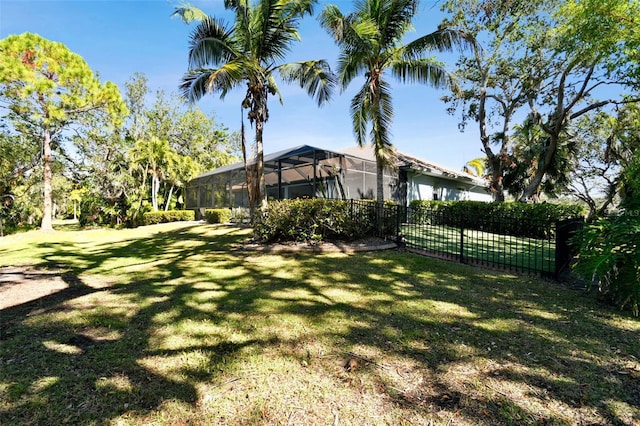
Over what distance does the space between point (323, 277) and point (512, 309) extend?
3039mm

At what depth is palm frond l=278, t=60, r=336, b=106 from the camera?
1003cm

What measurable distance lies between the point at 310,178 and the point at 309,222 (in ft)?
26.4

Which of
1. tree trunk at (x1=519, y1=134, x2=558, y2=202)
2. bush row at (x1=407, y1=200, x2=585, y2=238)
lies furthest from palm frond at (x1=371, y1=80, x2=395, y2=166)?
tree trunk at (x1=519, y1=134, x2=558, y2=202)

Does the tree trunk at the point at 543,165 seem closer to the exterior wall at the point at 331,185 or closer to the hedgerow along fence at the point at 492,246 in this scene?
the exterior wall at the point at 331,185

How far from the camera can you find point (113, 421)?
197cm

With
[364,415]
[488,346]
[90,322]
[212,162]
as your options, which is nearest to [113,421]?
[364,415]

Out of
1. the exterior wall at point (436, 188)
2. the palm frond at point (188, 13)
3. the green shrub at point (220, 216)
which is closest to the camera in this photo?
the palm frond at point (188, 13)

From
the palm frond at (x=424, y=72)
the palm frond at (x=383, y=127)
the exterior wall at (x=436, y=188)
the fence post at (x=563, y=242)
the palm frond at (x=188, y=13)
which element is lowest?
the fence post at (x=563, y=242)

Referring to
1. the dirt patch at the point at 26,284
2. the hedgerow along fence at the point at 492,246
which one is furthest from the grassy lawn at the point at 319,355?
the hedgerow along fence at the point at 492,246

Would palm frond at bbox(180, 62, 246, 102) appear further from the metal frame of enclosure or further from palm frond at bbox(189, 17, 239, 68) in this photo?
the metal frame of enclosure

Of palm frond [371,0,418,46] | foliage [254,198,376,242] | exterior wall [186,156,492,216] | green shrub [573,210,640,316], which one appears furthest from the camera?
exterior wall [186,156,492,216]

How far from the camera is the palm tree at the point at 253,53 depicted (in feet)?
29.2

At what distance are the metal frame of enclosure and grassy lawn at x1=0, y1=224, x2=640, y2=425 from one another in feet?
32.2

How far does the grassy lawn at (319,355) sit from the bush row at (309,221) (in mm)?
3363
